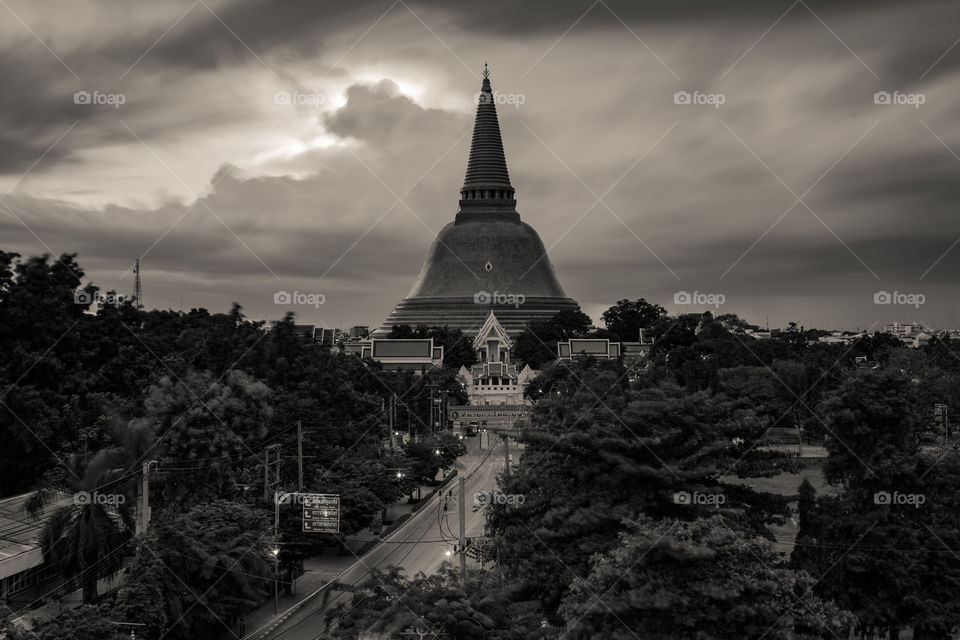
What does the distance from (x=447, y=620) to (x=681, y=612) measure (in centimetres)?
452

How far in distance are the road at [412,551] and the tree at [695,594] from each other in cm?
636

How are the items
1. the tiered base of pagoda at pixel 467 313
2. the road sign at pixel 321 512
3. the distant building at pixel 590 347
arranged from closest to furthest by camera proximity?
the road sign at pixel 321 512, the distant building at pixel 590 347, the tiered base of pagoda at pixel 467 313

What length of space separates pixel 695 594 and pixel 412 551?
19607 mm

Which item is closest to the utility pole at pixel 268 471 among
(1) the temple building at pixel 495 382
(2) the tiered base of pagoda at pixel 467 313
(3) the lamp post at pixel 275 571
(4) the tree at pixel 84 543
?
(3) the lamp post at pixel 275 571

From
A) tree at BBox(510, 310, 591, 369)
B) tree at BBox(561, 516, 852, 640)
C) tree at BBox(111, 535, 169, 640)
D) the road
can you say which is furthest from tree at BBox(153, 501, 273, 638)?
tree at BBox(510, 310, 591, 369)

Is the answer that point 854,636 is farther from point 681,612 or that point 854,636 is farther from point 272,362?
point 272,362

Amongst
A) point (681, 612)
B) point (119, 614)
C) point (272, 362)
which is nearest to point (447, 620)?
point (681, 612)

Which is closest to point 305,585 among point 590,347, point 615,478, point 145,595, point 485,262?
point 145,595

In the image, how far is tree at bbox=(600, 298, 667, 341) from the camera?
117500 millimetres

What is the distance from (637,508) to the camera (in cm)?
2177

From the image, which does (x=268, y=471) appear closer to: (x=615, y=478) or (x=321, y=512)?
(x=321, y=512)

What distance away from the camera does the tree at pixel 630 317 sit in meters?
118

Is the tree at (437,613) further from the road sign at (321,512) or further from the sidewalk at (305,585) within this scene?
the road sign at (321,512)

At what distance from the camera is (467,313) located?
4464 inches
